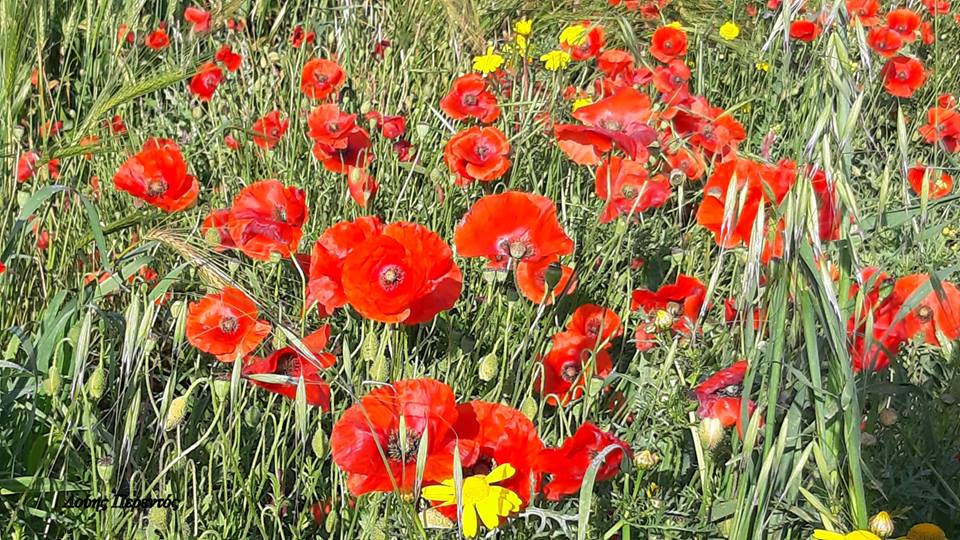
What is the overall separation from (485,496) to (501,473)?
0.09ft

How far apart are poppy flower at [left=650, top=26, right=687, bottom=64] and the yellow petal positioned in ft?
5.80

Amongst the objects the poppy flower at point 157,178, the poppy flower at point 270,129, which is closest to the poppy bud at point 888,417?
the poppy flower at point 157,178

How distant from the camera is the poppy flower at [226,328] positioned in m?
1.32

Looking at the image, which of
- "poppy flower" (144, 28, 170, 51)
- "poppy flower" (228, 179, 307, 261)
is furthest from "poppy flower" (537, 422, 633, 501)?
"poppy flower" (144, 28, 170, 51)

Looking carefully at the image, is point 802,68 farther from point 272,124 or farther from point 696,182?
point 272,124

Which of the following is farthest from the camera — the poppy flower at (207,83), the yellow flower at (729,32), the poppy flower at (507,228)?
the yellow flower at (729,32)

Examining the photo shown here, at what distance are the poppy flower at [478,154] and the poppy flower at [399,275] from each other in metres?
0.58

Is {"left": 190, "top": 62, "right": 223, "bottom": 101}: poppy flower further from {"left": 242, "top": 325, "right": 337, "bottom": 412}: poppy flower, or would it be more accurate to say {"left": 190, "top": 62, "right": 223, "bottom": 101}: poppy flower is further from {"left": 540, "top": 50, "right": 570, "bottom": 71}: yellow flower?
{"left": 242, "top": 325, "right": 337, "bottom": 412}: poppy flower

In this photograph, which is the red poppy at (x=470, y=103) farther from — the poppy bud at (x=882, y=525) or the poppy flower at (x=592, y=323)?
the poppy bud at (x=882, y=525)

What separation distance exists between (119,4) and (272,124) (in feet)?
3.23

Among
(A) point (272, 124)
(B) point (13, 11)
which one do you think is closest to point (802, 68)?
(A) point (272, 124)

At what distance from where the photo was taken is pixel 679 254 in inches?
73.0

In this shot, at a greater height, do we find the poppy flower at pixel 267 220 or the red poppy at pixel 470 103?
the red poppy at pixel 470 103

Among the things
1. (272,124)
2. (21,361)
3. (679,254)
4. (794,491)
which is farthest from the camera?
(272,124)
